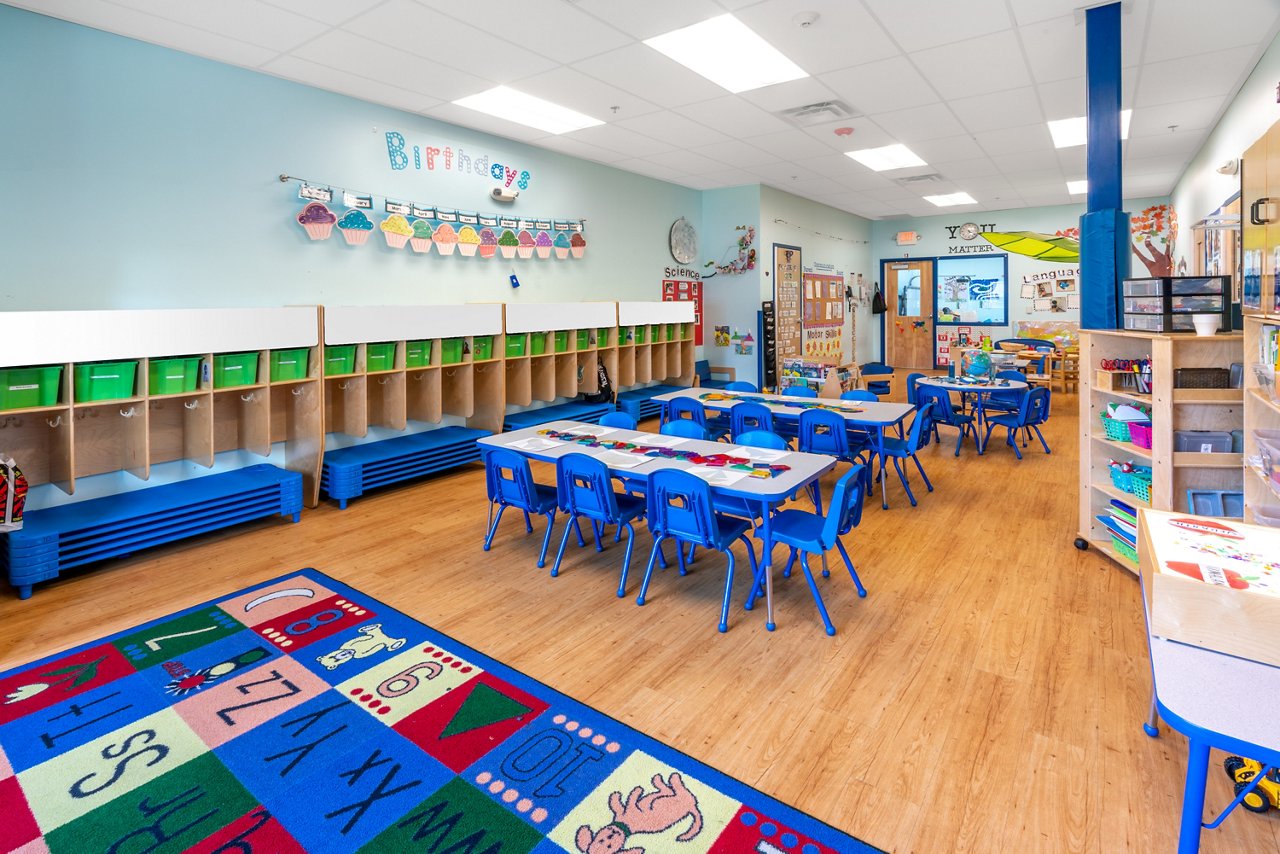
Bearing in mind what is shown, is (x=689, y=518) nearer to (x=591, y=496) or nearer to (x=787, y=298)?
(x=591, y=496)

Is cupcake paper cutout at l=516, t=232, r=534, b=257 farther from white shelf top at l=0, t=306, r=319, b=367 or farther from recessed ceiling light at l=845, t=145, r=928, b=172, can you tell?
recessed ceiling light at l=845, t=145, r=928, b=172

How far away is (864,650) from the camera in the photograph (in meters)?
3.04

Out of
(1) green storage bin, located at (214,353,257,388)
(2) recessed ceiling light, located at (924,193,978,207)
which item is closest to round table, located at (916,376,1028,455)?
(2) recessed ceiling light, located at (924,193,978,207)

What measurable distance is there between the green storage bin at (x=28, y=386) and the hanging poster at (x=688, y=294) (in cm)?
661

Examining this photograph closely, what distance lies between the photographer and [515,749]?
7.75 feet

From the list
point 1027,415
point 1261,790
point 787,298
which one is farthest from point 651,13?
point 787,298

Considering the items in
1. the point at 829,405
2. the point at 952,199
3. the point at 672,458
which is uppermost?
the point at 952,199

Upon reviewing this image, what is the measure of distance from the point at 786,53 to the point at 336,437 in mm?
4541

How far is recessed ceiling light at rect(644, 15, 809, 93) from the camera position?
171 inches

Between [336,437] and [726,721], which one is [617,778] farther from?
[336,437]

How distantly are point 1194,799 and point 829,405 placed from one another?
14.4 ft

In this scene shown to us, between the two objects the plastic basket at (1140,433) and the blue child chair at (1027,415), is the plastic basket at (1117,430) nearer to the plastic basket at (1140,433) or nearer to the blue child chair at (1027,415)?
the plastic basket at (1140,433)

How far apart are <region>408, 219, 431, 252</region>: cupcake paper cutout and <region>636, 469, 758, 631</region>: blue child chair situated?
12.7ft

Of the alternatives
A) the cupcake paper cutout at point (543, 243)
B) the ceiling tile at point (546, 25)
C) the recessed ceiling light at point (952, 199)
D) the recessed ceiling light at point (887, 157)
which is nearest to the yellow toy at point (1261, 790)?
the ceiling tile at point (546, 25)
